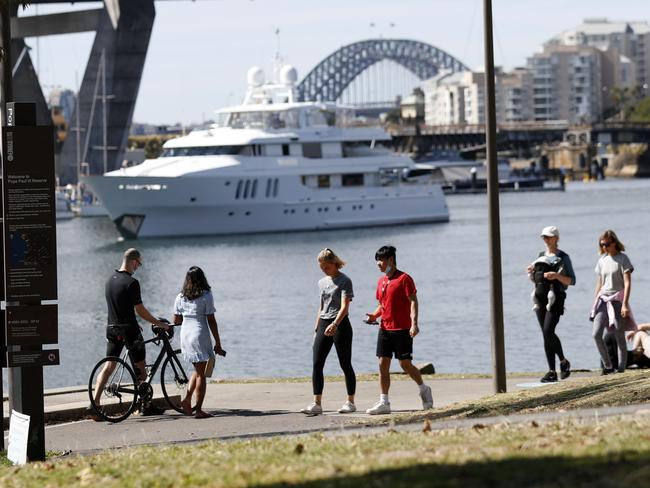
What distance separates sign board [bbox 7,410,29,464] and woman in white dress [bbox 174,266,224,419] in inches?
108

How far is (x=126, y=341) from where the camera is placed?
1312 centimetres

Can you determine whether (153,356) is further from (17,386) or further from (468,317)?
(17,386)

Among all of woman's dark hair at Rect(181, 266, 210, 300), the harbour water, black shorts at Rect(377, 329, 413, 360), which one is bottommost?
the harbour water

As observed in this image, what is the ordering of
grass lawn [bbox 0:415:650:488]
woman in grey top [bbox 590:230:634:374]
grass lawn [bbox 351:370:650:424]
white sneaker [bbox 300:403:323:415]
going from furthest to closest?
woman in grey top [bbox 590:230:634:374] → white sneaker [bbox 300:403:323:415] → grass lawn [bbox 351:370:650:424] → grass lawn [bbox 0:415:650:488]

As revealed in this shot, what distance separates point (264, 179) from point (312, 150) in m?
4.93

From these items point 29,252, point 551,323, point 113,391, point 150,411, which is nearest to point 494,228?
point 551,323

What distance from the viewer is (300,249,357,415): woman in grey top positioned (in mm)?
12930

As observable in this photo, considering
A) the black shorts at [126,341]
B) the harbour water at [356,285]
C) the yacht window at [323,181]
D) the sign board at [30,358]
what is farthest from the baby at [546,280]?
the yacht window at [323,181]

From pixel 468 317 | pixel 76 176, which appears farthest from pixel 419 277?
pixel 76 176

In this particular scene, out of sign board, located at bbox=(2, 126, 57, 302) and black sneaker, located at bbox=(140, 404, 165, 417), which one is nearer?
sign board, located at bbox=(2, 126, 57, 302)

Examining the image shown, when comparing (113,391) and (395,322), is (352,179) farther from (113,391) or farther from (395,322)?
(395,322)

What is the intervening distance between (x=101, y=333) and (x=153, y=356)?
6893mm

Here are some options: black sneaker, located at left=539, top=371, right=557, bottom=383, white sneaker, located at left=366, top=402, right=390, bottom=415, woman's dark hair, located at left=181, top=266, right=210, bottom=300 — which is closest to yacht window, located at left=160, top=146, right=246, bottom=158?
black sneaker, located at left=539, top=371, right=557, bottom=383

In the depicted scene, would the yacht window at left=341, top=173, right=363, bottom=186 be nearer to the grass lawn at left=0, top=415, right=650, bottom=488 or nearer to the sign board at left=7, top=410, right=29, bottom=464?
the sign board at left=7, top=410, right=29, bottom=464
